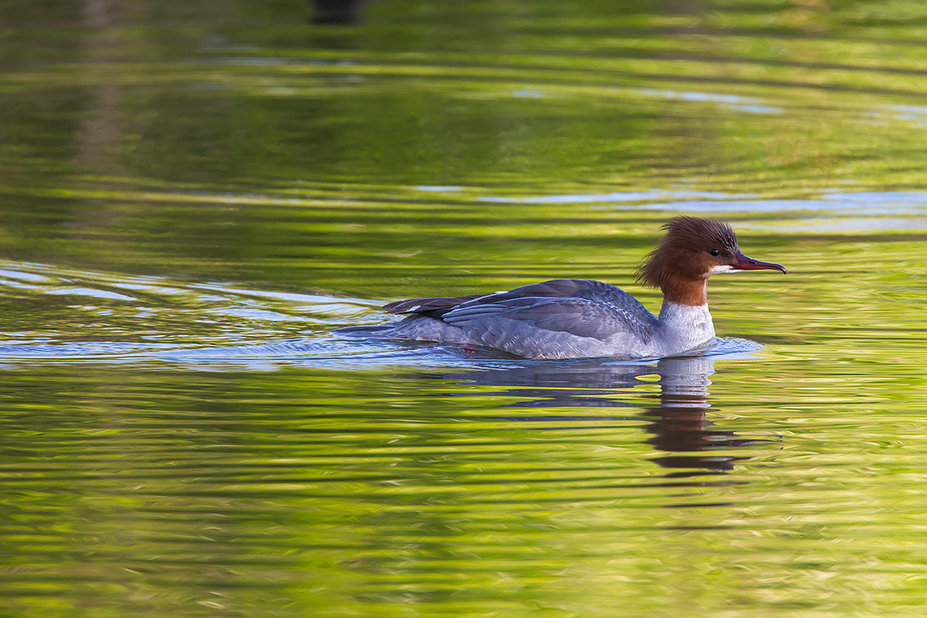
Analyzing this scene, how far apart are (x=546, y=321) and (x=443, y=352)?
696 millimetres

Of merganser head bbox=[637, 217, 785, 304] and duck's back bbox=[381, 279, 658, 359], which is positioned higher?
merganser head bbox=[637, 217, 785, 304]

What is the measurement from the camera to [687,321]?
984cm

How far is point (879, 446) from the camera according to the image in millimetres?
7562

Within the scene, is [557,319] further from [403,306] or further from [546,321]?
[403,306]

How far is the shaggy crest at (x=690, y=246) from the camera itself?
9.91 meters

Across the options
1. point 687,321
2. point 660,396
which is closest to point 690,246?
point 687,321

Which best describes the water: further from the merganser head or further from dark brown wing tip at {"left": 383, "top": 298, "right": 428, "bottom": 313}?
the merganser head

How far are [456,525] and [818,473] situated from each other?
1.79 metres

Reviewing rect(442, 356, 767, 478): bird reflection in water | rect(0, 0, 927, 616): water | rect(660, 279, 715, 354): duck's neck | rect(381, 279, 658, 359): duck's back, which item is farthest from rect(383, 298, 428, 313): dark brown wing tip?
rect(660, 279, 715, 354): duck's neck

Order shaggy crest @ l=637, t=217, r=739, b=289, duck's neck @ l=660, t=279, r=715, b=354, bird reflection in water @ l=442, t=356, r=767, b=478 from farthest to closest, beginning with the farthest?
shaggy crest @ l=637, t=217, r=739, b=289
duck's neck @ l=660, t=279, r=715, b=354
bird reflection in water @ l=442, t=356, r=767, b=478

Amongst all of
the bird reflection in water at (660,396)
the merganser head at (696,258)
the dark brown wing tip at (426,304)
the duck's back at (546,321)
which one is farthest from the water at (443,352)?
the merganser head at (696,258)

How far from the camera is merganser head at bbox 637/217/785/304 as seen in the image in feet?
32.4

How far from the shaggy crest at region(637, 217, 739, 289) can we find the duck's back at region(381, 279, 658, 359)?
31cm

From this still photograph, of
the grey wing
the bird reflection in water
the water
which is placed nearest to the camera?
the water
